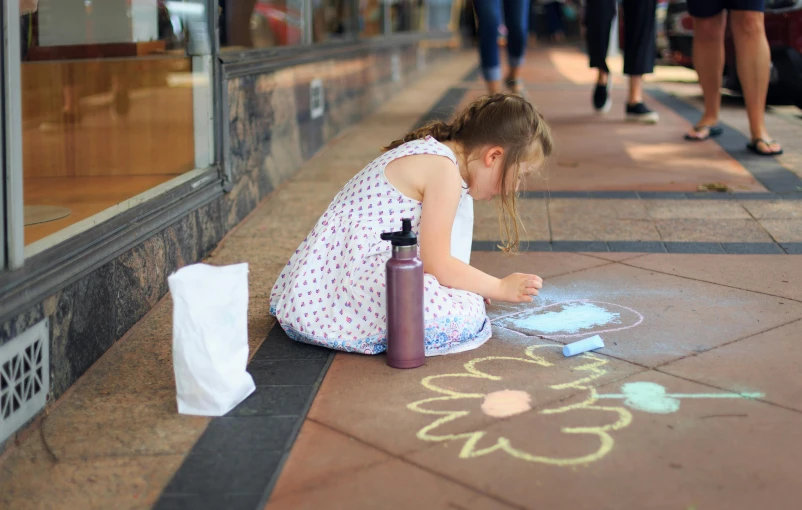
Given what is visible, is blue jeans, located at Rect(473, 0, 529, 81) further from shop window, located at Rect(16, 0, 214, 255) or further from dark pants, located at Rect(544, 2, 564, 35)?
dark pants, located at Rect(544, 2, 564, 35)

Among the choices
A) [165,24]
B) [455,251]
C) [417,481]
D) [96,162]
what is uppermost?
[165,24]

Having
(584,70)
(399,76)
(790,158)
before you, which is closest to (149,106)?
(790,158)

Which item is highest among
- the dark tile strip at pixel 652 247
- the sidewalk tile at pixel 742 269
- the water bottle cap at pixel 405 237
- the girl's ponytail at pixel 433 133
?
the girl's ponytail at pixel 433 133

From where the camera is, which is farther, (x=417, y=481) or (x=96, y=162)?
(x=96, y=162)

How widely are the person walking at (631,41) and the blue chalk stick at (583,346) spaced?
445 centimetres

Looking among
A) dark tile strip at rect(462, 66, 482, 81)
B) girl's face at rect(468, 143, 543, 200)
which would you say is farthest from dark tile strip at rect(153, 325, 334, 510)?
dark tile strip at rect(462, 66, 482, 81)

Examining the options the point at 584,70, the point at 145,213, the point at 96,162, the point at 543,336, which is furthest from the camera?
the point at 584,70

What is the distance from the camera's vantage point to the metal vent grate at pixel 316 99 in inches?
244

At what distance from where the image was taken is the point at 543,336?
9.55 ft

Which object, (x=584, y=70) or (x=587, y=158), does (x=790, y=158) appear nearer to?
(x=587, y=158)

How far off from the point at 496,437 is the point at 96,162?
2.20 m

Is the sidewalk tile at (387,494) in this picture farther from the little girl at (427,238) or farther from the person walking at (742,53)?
the person walking at (742,53)

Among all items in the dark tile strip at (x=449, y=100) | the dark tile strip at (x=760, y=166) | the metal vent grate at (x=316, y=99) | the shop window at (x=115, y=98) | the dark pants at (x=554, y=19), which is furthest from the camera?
the dark pants at (x=554, y=19)

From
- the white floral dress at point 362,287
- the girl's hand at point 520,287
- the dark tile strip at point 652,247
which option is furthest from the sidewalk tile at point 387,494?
the dark tile strip at point 652,247
